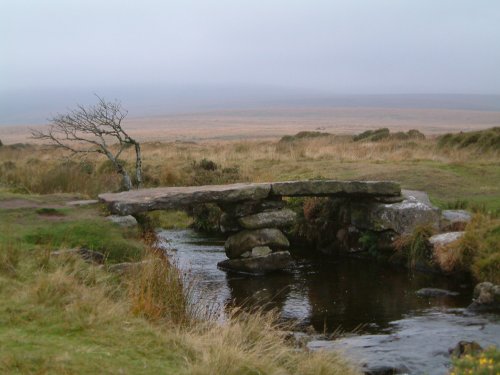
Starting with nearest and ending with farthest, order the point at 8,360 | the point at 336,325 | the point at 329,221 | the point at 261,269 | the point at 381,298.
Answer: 1. the point at 8,360
2. the point at 336,325
3. the point at 381,298
4. the point at 261,269
5. the point at 329,221

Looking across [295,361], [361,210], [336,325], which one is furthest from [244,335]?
[361,210]

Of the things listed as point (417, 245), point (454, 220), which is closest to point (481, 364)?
point (417, 245)

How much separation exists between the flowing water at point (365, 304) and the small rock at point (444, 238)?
0.75 metres

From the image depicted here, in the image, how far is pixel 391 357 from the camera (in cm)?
947

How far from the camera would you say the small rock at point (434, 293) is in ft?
43.5

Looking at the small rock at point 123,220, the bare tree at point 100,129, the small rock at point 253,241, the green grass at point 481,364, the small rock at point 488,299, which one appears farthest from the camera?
Answer: the bare tree at point 100,129

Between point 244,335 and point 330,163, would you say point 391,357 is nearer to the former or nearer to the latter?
point 244,335

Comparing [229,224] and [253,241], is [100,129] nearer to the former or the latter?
[229,224]

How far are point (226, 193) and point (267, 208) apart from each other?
54.5 inches

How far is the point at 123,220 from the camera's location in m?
14.0

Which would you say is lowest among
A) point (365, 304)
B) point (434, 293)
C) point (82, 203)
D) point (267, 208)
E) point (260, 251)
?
point (365, 304)

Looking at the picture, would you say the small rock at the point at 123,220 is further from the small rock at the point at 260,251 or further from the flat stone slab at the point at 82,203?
the small rock at the point at 260,251

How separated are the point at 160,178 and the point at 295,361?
62.4 feet

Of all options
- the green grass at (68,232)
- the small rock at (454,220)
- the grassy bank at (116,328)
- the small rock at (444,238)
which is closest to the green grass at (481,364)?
the grassy bank at (116,328)
